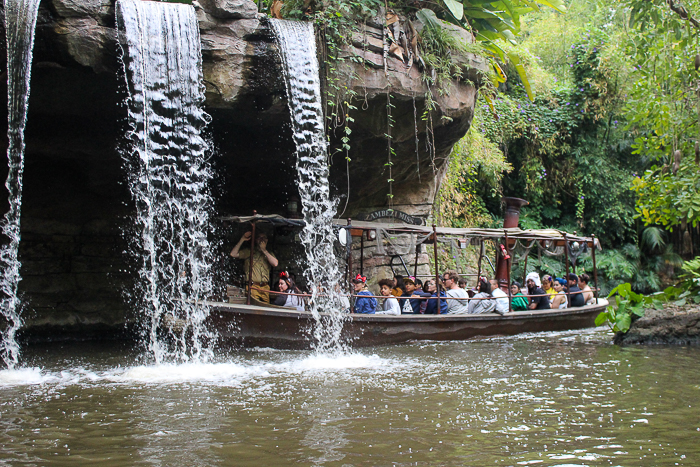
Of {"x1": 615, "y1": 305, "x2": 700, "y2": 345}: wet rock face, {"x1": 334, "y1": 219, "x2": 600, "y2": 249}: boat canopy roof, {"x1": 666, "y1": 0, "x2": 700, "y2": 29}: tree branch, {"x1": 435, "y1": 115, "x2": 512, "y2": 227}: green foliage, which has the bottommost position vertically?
{"x1": 615, "y1": 305, "x2": 700, "y2": 345}: wet rock face

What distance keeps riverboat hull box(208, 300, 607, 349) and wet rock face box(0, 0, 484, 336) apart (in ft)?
11.1

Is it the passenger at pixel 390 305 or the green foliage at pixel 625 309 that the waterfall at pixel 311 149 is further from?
the green foliage at pixel 625 309

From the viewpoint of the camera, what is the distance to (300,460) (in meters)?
4.08

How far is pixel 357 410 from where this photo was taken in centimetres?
548

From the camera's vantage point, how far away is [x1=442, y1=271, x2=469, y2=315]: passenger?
37.0 ft

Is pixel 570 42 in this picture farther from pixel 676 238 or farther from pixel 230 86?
pixel 230 86

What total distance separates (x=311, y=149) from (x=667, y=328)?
6657 mm

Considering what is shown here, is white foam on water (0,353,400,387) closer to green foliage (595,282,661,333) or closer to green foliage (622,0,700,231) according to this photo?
green foliage (595,282,661,333)

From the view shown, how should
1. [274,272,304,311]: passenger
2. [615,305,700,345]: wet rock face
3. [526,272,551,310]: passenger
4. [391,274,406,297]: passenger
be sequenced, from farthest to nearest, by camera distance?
[526,272,551,310]: passenger → [391,274,406,297]: passenger → [274,272,304,311]: passenger → [615,305,700,345]: wet rock face

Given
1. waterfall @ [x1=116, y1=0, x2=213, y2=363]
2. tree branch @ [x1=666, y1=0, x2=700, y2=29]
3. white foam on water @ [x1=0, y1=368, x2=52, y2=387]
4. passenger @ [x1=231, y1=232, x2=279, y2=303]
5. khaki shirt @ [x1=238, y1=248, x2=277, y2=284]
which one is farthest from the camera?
khaki shirt @ [x1=238, y1=248, x2=277, y2=284]

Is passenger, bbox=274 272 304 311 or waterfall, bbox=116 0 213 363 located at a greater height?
waterfall, bbox=116 0 213 363

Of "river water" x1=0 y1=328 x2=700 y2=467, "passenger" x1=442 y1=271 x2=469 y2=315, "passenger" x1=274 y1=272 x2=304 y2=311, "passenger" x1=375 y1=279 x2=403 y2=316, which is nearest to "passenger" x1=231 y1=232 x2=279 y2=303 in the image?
"passenger" x1=274 y1=272 x2=304 y2=311

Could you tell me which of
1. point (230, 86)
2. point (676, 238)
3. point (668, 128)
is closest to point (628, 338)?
point (668, 128)

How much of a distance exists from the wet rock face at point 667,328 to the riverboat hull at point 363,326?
83.9 inches
